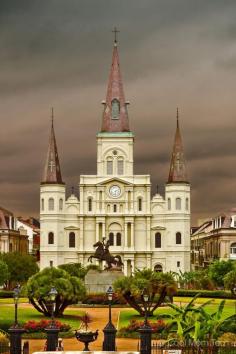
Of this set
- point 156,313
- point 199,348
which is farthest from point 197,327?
point 156,313

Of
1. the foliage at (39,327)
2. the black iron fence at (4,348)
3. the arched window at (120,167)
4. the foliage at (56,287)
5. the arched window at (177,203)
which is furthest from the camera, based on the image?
the arched window at (120,167)

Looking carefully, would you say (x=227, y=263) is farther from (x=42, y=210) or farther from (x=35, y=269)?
(x=42, y=210)

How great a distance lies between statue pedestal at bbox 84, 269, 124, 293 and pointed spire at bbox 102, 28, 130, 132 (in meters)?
A: 47.7

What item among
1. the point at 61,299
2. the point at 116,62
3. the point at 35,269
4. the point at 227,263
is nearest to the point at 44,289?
the point at 61,299

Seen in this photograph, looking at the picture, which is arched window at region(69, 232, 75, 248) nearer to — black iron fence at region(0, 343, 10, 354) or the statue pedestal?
the statue pedestal

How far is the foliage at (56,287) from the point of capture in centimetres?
5066

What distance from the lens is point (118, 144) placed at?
116 meters

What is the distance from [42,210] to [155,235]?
16.1 m

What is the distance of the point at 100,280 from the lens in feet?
232

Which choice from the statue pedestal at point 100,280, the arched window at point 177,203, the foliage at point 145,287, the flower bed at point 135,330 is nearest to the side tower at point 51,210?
the arched window at point 177,203

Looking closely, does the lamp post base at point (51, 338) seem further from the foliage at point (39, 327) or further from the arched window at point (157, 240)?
the arched window at point (157, 240)

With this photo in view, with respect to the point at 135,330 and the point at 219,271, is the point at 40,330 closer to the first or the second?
the point at 135,330

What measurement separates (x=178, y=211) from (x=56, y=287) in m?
63.4

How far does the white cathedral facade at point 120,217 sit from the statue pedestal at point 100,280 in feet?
133
